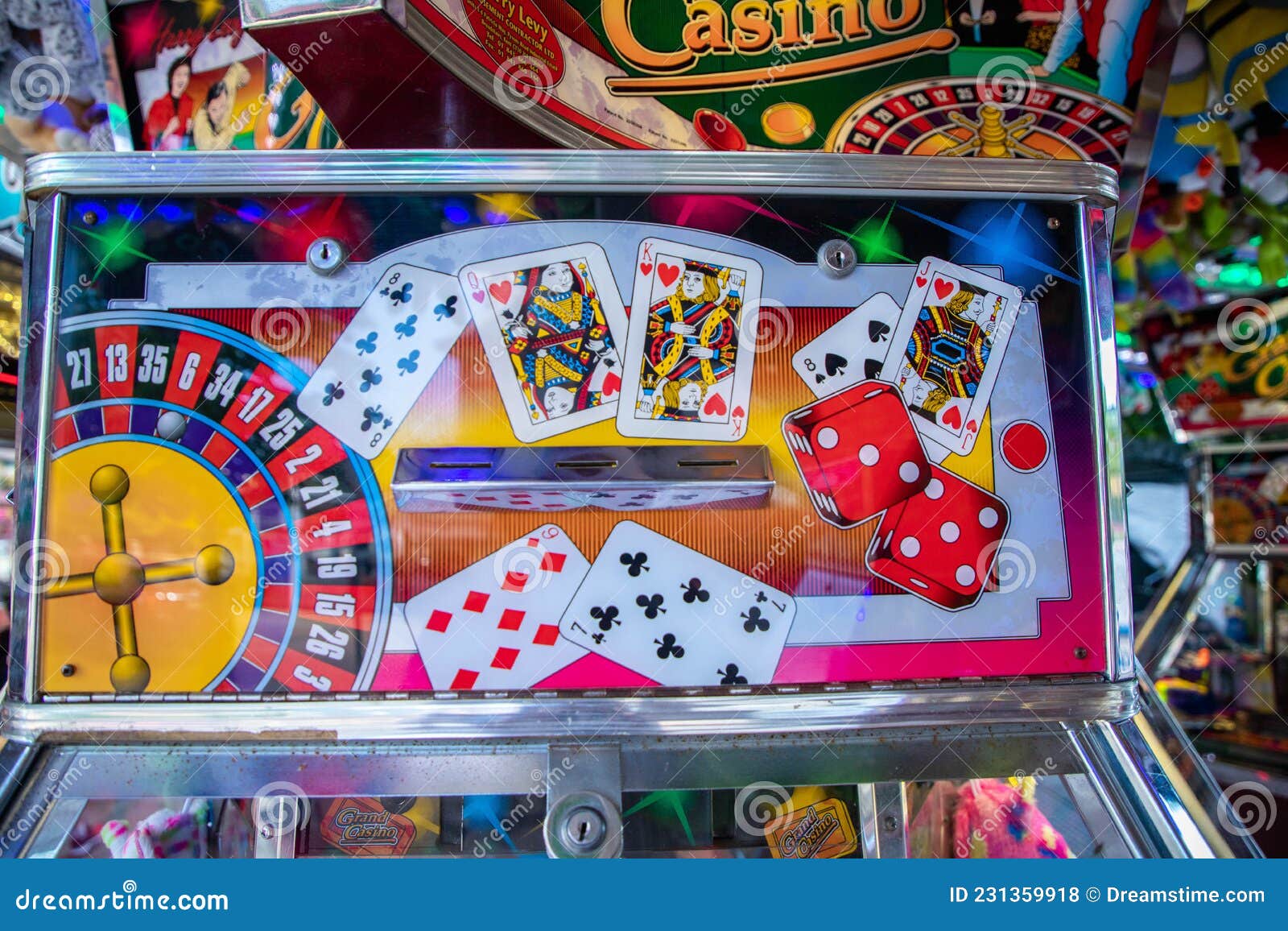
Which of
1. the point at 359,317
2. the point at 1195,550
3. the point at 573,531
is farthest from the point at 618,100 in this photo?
the point at 1195,550

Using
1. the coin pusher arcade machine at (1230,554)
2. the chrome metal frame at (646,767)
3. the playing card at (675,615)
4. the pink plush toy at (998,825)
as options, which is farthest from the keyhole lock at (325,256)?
the coin pusher arcade machine at (1230,554)

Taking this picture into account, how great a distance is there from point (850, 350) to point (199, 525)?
142 cm

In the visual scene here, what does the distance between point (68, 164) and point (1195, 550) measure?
6.88 metres

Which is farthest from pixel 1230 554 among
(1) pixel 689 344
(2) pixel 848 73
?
(1) pixel 689 344

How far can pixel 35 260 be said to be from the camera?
1659 millimetres

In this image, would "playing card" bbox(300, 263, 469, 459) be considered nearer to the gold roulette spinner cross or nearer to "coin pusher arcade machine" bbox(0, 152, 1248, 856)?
"coin pusher arcade machine" bbox(0, 152, 1248, 856)

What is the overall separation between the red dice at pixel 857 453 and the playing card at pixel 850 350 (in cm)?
3

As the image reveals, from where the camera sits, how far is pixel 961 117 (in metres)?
2.92

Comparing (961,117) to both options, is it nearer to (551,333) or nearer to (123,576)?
(551,333)

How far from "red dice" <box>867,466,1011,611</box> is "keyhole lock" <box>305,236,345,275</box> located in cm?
128

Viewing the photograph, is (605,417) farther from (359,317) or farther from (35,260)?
(35,260)

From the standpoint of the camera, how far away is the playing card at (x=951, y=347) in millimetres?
1765

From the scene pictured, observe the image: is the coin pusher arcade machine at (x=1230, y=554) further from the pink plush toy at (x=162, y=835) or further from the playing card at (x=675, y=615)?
the pink plush toy at (x=162, y=835)

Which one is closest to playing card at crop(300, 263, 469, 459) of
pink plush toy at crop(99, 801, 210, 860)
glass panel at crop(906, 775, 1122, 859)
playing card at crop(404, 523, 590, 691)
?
playing card at crop(404, 523, 590, 691)
